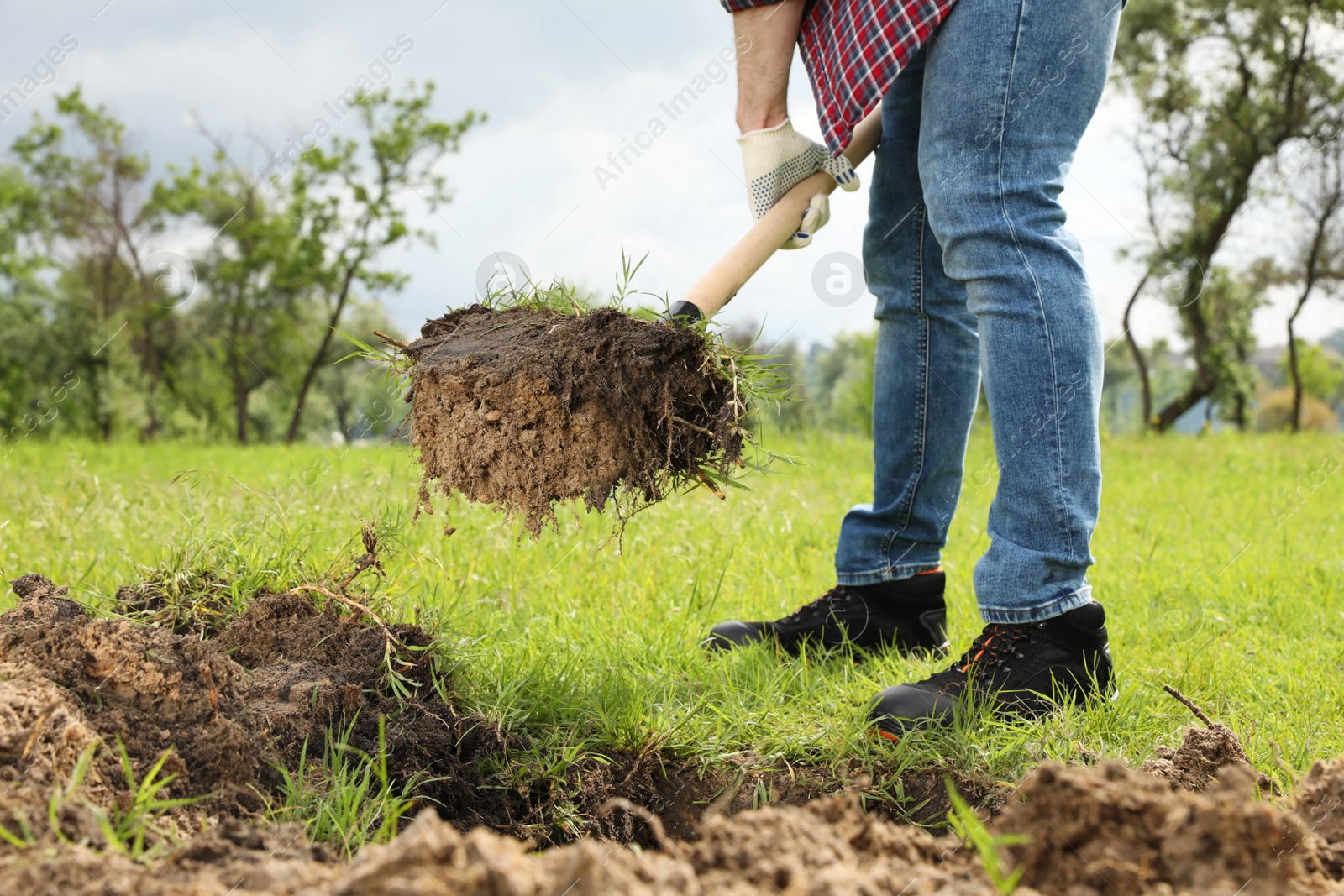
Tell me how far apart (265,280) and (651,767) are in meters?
30.0

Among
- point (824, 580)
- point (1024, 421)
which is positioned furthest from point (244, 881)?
point (824, 580)

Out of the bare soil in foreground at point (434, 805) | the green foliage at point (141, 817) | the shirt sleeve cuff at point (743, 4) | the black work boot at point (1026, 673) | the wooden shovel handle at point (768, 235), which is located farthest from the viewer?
the shirt sleeve cuff at point (743, 4)

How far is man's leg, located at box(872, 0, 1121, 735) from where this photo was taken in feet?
6.80

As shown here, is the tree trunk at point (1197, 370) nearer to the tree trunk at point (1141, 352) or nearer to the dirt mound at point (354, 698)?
the tree trunk at point (1141, 352)

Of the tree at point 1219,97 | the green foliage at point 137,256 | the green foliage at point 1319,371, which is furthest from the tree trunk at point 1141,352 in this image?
the green foliage at point 1319,371

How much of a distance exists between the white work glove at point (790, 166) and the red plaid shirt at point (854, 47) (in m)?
0.12

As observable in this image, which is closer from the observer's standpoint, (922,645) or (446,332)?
(446,332)

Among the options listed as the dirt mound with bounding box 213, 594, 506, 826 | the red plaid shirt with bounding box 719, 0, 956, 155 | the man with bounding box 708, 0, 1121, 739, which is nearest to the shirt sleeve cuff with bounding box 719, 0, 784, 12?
the red plaid shirt with bounding box 719, 0, 956, 155

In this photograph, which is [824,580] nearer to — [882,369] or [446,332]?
[882,369]

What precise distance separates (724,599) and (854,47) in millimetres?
1922

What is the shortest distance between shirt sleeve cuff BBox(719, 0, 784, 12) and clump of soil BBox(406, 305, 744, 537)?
40.3 inches

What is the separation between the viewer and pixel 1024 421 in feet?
6.88

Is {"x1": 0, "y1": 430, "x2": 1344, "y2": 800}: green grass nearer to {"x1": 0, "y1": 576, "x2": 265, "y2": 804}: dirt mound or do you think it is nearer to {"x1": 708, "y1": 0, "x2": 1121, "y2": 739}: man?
{"x1": 708, "y1": 0, "x2": 1121, "y2": 739}: man

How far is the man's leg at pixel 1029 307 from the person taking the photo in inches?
81.6
